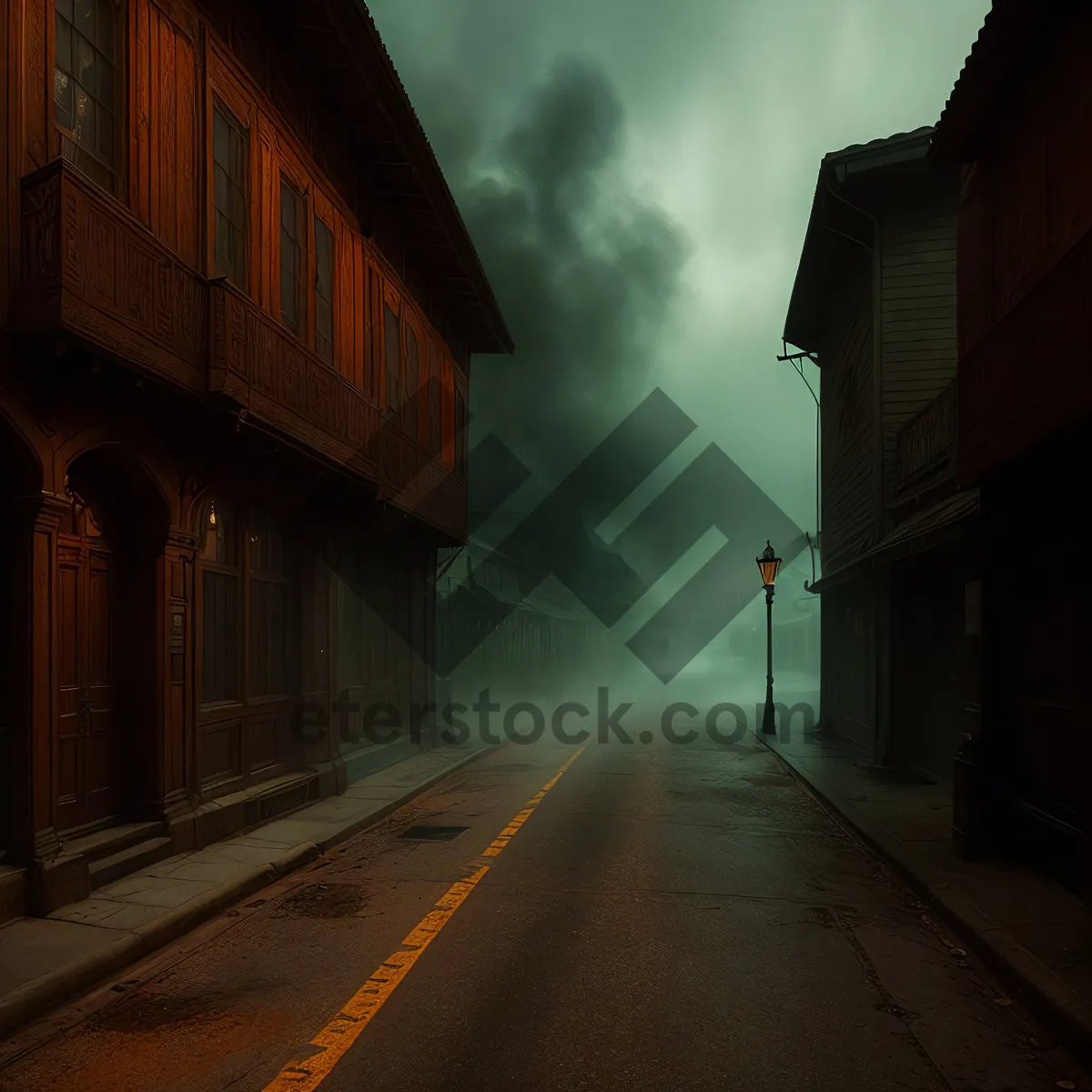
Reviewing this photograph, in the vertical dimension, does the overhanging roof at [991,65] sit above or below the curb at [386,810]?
above

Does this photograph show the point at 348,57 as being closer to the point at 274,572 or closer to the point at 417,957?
the point at 274,572

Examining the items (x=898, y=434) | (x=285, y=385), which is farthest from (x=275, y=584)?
(x=898, y=434)

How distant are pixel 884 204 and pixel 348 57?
948 cm

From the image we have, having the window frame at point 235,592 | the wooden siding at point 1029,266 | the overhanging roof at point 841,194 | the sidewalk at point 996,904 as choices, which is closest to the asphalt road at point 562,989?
the sidewalk at point 996,904

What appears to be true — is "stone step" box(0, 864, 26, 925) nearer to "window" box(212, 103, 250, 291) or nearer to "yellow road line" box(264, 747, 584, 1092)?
"yellow road line" box(264, 747, 584, 1092)

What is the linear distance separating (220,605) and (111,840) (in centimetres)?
320

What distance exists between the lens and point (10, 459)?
7.05 meters

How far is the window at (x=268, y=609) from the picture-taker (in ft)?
38.0

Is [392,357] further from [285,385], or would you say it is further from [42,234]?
[42,234]

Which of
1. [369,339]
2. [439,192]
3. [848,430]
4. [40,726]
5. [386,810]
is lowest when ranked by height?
[386,810]

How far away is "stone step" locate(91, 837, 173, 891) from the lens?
25.1 ft

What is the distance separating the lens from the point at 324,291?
1344cm

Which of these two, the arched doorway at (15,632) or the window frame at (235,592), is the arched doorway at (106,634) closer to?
the arched doorway at (15,632)

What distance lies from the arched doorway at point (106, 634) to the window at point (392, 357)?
768cm
